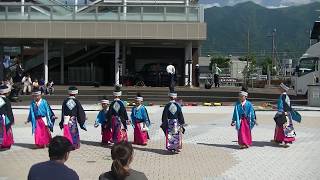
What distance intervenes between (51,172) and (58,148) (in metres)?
0.25

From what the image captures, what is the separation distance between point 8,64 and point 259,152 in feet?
94.0

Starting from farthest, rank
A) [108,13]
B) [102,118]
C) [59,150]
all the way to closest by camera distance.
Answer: [108,13]
[102,118]
[59,150]

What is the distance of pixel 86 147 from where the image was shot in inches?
570

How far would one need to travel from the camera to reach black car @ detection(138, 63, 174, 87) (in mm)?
37219

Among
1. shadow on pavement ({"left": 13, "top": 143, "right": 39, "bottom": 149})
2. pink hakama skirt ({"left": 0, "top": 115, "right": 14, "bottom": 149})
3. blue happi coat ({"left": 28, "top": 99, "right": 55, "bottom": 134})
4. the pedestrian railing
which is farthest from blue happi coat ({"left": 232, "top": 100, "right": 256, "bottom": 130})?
the pedestrian railing

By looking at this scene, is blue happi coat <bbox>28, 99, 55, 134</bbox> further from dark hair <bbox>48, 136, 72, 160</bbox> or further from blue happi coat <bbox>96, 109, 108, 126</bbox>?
dark hair <bbox>48, 136, 72, 160</bbox>

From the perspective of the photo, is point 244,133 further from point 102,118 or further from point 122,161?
point 122,161

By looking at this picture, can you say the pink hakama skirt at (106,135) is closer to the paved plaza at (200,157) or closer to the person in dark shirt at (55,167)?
the paved plaza at (200,157)

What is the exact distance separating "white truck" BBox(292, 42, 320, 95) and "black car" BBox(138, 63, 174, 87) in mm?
8275

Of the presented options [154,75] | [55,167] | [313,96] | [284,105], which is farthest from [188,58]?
[55,167]

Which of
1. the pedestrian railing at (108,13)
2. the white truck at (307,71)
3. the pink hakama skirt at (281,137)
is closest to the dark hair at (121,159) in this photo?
the pink hakama skirt at (281,137)

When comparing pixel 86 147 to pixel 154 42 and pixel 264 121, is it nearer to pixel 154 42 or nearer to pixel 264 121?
pixel 264 121

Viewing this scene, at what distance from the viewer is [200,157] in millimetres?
12898

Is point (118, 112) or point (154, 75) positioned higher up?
point (154, 75)
